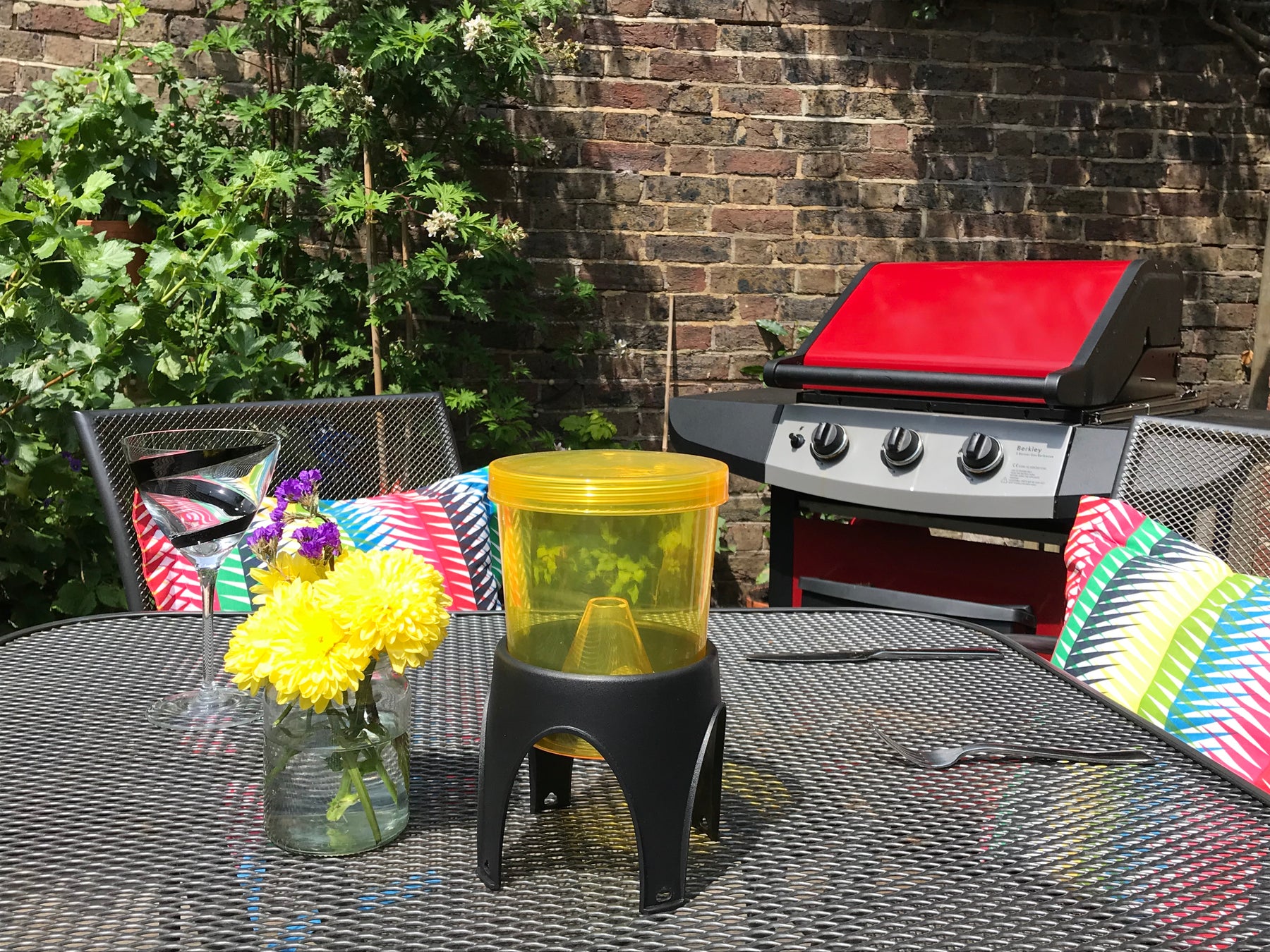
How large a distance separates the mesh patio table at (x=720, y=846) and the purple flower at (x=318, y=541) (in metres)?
0.19

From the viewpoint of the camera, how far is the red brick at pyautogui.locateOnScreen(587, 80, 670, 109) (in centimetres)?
316

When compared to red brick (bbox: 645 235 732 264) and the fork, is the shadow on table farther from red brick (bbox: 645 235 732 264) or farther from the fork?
red brick (bbox: 645 235 732 264)

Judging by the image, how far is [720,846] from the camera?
0.74 metres

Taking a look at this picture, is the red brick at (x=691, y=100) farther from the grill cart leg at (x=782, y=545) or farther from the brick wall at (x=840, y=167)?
the grill cart leg at (x=782, y=545)

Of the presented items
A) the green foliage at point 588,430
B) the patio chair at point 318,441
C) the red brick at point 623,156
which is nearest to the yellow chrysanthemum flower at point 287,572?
the patio chair at point 318,441

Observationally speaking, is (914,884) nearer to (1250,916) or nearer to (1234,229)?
(1250,916)

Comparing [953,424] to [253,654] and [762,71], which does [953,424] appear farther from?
[762,71]

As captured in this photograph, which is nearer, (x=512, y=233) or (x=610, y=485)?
(x=610, y=485)

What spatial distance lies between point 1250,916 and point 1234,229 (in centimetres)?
341

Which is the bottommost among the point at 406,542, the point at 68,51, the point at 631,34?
the point at 406,542

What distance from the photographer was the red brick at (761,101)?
3.24m

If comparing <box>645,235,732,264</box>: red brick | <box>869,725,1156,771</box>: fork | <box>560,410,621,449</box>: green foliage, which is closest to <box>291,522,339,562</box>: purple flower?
<box>869,725,1156,771</box>: fork

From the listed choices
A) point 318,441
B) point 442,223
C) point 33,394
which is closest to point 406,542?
point 318,441

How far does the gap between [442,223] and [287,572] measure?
2047 mm
